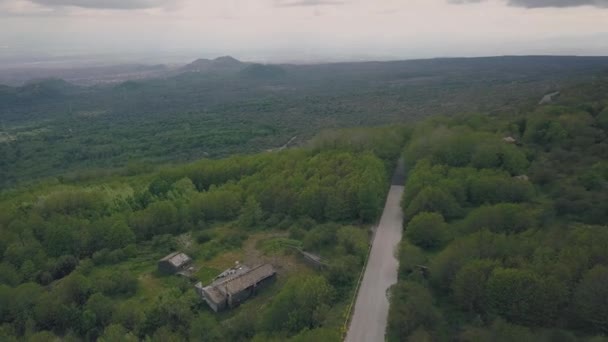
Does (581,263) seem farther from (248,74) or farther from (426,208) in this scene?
(248,74)

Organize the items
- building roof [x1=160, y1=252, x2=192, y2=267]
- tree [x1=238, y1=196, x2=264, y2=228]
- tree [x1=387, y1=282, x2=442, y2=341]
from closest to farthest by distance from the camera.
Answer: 1. tree [x1=387, y1=282, x2=442, y2=341]
2. building roof [x1=160, y1=252, x2=192, y2=267]
3. tree [x1=238, y1=196, x2=264, y2=228]

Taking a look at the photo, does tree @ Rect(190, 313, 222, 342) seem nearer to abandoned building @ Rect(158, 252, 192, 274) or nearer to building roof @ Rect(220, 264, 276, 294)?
building roof @ Rect(220, 264, 276, 294)

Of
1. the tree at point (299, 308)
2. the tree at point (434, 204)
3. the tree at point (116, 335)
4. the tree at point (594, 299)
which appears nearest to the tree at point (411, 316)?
the tree at point (299, 308)

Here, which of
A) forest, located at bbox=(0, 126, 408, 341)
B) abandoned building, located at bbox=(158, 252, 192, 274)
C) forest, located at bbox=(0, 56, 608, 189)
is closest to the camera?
forest, located at bbox=(0, 126, 408, 341)

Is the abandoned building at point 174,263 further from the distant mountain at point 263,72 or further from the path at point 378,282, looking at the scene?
the distant mountain at point 263,72

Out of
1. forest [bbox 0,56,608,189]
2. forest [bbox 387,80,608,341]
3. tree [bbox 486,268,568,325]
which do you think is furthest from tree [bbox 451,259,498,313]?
forest [bbox 0,56,608,189]

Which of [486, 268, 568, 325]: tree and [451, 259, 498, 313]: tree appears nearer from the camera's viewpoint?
[486, 268, 568, 325]: tree
